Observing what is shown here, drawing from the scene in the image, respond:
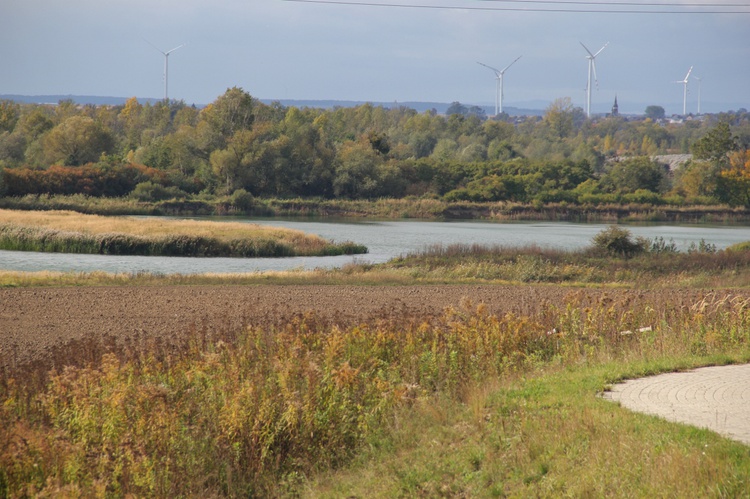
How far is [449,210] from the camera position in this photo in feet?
363

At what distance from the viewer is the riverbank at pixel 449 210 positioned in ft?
337

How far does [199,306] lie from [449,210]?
89.3 m

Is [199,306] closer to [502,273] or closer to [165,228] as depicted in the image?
[502,273]

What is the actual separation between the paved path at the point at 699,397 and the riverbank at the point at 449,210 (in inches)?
3542

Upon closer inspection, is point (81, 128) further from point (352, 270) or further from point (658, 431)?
point (658, 431)

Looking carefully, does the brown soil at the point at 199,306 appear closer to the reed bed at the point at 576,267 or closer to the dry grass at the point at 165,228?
the reed bed at the point at 576,267

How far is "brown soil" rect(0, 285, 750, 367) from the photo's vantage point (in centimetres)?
1686

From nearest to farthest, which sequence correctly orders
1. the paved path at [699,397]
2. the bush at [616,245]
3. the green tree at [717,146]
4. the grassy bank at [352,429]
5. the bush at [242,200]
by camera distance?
the grassy bank at [352,429] → the paved path at [699,397] → the bush at [616,245] → the bush at [242,200] → the green tree at [717,146]

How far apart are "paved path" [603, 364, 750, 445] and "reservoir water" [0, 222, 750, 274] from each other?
29400mm

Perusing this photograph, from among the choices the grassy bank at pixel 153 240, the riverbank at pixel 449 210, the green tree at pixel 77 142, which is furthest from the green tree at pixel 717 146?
the grassy bank at pixel 153 240

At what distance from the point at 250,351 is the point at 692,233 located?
77022mm

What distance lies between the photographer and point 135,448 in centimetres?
852

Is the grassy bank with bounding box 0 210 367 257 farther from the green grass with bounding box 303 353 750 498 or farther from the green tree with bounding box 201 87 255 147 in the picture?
the green tree with bounding box 201 87 255 147

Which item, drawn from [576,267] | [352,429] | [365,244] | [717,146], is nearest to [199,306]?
[352,429]
